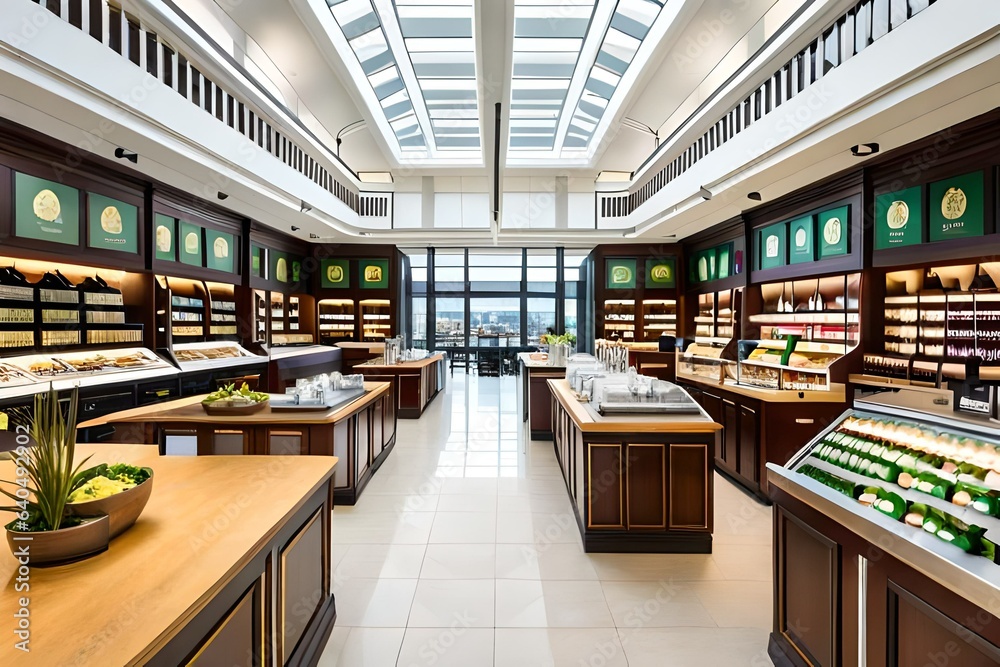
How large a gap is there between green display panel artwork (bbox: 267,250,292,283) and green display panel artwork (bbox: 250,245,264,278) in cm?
29

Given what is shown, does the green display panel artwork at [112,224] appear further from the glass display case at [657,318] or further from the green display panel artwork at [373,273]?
the glass display case at [657,318]

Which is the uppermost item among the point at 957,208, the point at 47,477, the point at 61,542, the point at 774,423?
the point at 957,208

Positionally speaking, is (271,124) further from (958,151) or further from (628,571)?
(958,151)

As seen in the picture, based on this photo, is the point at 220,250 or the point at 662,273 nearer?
the point at 220,250

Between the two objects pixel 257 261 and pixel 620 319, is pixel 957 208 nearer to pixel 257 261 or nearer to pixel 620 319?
pixel 620 319

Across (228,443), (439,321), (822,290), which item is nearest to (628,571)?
(228,443)

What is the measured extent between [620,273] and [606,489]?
8963mm

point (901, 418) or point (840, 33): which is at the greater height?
point (840, 33)

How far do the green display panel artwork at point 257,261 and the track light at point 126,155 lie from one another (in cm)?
385

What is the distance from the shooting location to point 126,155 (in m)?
5.18

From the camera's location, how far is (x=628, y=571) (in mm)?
3078

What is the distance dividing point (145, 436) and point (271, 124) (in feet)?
16.2

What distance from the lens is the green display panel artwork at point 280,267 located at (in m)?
10.0

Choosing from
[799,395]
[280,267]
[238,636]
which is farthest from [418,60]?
[238,636]
